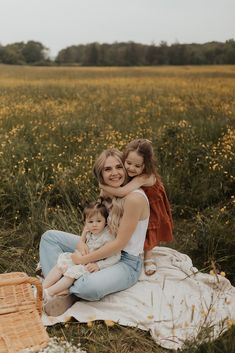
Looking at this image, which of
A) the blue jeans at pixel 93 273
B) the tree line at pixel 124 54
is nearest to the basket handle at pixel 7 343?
the blue jeans at pixel 93 273

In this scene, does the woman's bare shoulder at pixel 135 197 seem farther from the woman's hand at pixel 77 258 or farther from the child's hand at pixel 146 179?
the woman's hand at pixel 77 258

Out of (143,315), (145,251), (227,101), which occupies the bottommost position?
(143,315)

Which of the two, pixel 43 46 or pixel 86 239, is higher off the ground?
pixel 43 46

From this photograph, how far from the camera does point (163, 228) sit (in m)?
4.07

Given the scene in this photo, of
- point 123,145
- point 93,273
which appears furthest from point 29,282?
point 123,145

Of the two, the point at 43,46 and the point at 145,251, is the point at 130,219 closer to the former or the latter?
the point at 145,251

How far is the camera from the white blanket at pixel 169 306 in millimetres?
3320

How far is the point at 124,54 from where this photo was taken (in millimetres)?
9320

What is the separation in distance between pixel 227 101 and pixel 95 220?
4771 millimetres

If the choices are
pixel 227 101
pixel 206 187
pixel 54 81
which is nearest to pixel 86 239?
pixel 206 187

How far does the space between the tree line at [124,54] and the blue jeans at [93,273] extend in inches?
167

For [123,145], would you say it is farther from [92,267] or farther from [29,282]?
[29,282]

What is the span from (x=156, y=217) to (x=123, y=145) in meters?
2.44

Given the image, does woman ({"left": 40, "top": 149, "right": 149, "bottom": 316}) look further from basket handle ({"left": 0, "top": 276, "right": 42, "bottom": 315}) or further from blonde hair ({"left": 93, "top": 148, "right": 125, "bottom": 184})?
basket handle ({"left": 0, "top": 276, "right": 42, "bottom": 315})
